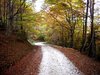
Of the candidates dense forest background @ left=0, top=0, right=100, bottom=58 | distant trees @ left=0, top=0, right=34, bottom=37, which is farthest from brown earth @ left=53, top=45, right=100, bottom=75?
distant trees @ left=0, top=0, right=34, bottom=37

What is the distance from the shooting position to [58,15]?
1222 inches

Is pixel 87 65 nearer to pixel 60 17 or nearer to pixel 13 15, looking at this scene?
pixel 13 15

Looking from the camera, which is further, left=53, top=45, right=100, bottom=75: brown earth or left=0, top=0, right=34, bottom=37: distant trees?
left=0, top=0, right=34, bottom=37: distant trees

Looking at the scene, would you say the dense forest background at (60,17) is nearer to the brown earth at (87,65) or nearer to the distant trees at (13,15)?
the distant trees at (13,15)

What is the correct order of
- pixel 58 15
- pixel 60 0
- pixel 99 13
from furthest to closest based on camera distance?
pixel 58 15 → pixel 99 13 → pixel 60 0

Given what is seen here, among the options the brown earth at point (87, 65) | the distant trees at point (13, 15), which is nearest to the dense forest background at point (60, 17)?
the distant trees at point (13, 15)

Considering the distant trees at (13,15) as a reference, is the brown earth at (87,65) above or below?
below

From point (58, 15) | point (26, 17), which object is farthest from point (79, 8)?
point (26, 17)

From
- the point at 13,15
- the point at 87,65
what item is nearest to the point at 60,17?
the point at 13,15

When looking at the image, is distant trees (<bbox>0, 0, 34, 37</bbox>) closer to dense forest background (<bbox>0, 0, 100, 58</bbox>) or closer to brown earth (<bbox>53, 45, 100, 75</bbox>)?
dense forest background (<bbox>0, 0, 100, 58</bbox>)

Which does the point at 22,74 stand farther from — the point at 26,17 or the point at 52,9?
the point at 52,9

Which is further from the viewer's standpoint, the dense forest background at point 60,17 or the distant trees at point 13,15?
the dense forest background at point 60,17

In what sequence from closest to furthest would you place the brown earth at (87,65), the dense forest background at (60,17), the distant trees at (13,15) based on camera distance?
the brown earth at (87,65) < the distant trees at (13,15) < the dense forest background at (60,17)

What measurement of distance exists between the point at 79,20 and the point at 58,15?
4.26m
